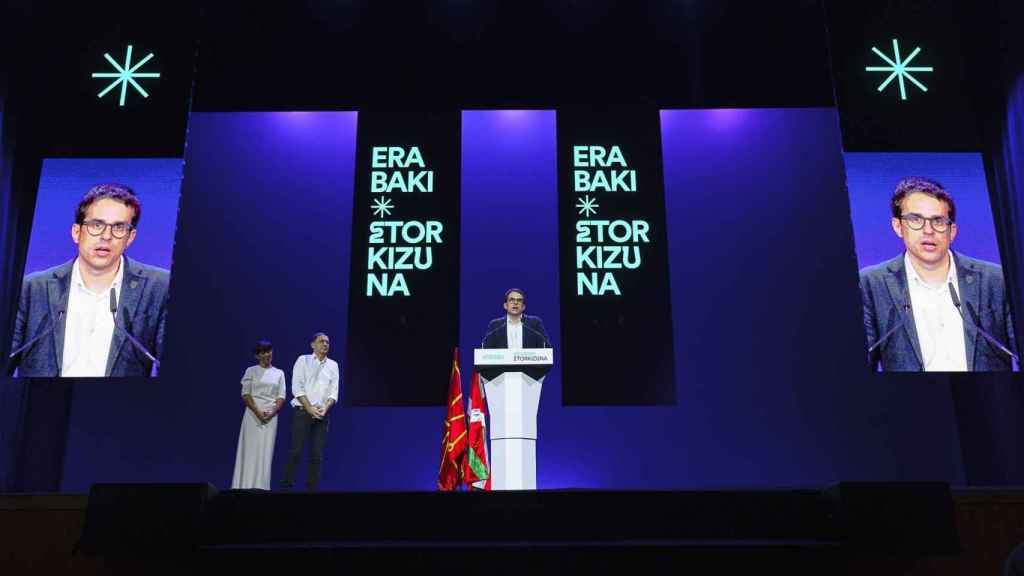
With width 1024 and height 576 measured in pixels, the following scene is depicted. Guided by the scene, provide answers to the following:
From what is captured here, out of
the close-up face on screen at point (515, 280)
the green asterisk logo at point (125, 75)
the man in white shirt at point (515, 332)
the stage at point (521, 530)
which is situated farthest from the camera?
the man in white shirt at point (515, 332)

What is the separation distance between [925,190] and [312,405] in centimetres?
455

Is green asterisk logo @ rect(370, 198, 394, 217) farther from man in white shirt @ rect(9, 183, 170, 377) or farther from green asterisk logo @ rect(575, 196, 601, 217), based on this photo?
man in white shirt @ rect(9, 183, 170, 377)

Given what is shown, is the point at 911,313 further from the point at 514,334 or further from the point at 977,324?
the point at 514,334

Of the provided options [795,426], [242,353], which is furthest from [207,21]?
[795,426]

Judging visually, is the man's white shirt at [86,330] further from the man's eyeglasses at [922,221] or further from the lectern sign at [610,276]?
the man's eyeglasses at [922,221]

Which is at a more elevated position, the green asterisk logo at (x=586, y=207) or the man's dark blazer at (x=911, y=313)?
the green asterisk logo at (x=586, y=207)

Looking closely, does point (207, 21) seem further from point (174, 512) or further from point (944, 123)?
point (944, 123)

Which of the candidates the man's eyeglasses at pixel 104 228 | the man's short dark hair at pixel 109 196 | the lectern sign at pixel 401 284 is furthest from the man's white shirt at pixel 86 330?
the lectern sign at pixel 401 284

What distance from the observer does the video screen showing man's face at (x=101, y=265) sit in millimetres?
5621

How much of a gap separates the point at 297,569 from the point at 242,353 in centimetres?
537

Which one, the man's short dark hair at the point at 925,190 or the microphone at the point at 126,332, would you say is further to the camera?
the man's short dark hair at the point at 925,190

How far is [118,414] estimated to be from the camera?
26.1ft

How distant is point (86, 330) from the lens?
5.68 m

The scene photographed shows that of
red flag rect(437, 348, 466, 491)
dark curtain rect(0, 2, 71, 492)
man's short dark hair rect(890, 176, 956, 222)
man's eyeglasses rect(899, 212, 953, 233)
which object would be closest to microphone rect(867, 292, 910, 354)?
man's eyeglasses rect(899, 212, 953, 233)
